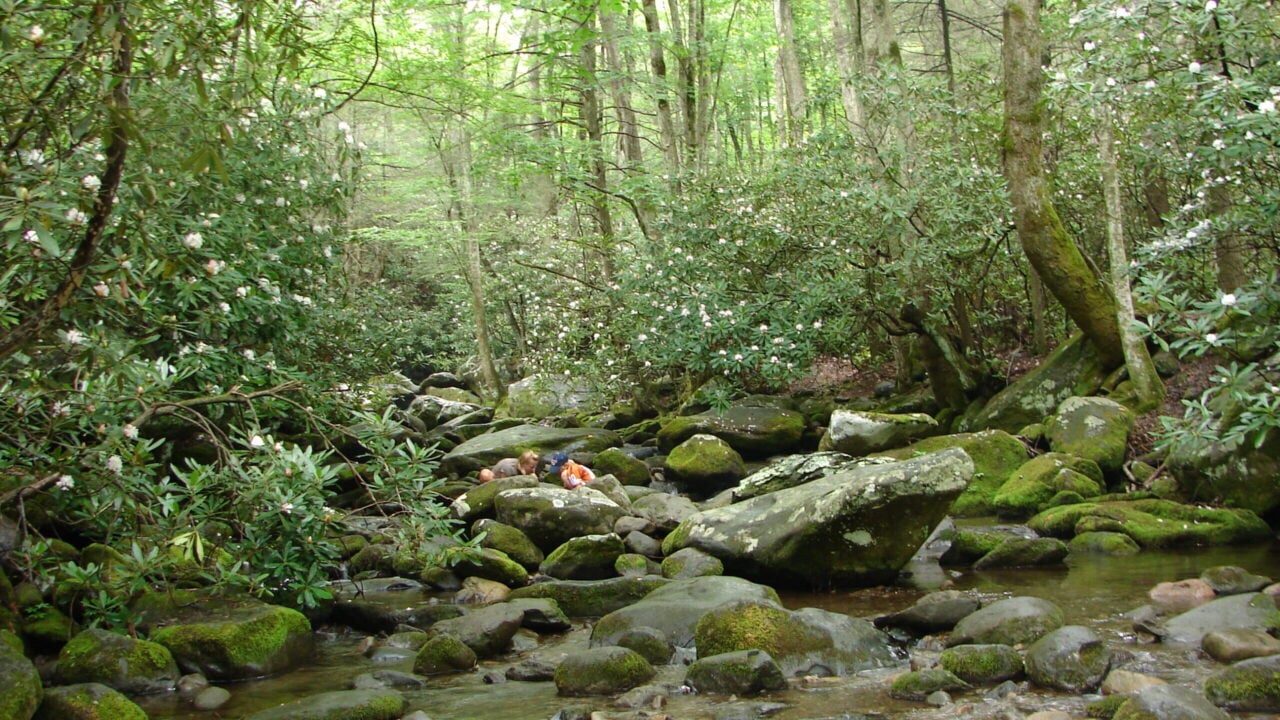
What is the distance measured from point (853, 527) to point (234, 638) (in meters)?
4.56

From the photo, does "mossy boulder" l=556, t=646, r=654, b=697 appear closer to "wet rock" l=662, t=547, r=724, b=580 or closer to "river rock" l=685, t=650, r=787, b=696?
"river rock" l=685, t=650, r=787, b=696

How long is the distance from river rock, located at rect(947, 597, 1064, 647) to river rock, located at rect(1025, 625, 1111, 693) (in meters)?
0.44

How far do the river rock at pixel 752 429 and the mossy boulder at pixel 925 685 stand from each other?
8.21m

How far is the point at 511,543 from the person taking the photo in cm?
929

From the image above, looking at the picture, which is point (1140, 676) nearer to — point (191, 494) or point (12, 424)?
point (191, 494)

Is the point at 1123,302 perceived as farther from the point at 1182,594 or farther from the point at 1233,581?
the point at 1182,594

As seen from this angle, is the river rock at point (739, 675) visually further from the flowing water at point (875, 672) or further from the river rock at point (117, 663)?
the river rock at point (117, 663)

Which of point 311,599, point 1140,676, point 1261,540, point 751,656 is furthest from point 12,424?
point 1261,540

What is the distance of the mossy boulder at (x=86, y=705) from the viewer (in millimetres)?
5020

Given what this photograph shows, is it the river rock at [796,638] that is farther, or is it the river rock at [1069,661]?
the river rock at [796,638]

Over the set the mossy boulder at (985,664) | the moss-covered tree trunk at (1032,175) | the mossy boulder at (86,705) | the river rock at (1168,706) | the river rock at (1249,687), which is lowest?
the mossy boulder at (985,664)

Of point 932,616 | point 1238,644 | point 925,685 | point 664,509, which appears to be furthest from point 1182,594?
point 664,509

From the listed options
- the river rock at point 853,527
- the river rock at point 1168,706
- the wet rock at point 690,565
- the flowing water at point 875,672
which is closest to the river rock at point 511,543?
the wet rock at point 690,565

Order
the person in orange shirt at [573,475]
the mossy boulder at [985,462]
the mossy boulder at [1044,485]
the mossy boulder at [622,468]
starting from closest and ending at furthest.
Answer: the mossy boulder at [1044,485]
the mossy boulder at [985,462]
the person in orange shirt at [573,475]
the mossy boulder at [622,468]
